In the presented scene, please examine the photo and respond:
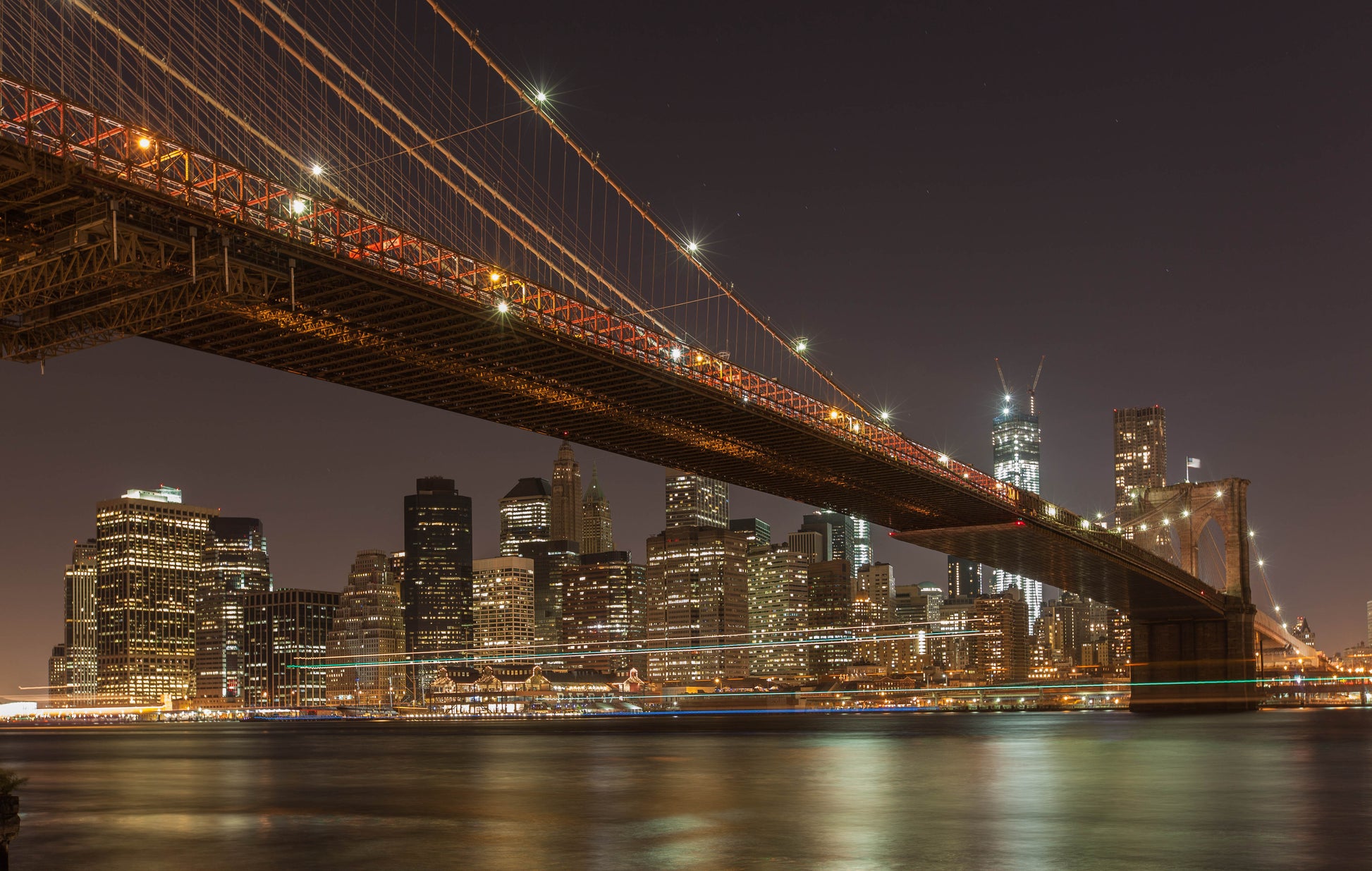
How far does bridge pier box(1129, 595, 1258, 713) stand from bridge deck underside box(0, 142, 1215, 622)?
2241 cm

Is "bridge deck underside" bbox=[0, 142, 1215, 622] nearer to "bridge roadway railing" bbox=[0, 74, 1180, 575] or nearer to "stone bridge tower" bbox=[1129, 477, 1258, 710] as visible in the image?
"bridge roadway railing" bbox=[0, 74, 1180, 575]

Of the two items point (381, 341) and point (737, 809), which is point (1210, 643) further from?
point (737, 809)

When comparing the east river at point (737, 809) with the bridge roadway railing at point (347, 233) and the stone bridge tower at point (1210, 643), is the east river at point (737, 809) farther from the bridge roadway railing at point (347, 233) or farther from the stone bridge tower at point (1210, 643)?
the stone bridge tower at point (1210, 643)

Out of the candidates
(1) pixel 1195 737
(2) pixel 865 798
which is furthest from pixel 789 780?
(1) pixel 1195 737

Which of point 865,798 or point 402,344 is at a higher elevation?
point 402,344

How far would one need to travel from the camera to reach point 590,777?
3547cm

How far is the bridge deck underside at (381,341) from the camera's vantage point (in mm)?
30859

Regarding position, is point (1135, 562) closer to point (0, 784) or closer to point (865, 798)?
point (865, 798)

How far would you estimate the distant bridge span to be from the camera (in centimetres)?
3038

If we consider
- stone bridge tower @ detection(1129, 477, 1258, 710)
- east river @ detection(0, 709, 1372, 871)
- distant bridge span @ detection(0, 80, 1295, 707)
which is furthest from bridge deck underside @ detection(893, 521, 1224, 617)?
east river @ detection(0, 709, 1372, 871)

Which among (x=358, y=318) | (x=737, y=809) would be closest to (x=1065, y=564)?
(x=358, y=318)

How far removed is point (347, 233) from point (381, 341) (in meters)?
7.11

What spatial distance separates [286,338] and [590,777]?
1793cm

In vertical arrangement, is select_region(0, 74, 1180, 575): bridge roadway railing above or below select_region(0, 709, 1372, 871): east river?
above
